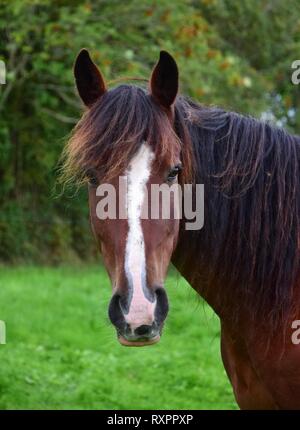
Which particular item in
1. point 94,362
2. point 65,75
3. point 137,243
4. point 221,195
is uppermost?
point 65,75

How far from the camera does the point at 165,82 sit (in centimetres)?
308

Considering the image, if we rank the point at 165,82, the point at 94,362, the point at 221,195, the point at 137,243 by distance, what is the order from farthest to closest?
the point at 94,362 < the point at 221,195 < the point at 165,82 < the point at 137,243

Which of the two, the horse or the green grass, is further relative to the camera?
the green grass

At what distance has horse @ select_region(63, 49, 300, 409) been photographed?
291 centimetres

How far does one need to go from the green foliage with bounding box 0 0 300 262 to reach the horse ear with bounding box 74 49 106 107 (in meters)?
7.99

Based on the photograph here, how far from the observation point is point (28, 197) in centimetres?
1419

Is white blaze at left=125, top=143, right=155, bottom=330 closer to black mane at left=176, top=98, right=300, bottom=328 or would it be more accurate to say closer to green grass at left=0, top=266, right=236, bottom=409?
black mane at left=176, top=98, right=300, bottom=328

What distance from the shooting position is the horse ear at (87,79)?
10.3 feet

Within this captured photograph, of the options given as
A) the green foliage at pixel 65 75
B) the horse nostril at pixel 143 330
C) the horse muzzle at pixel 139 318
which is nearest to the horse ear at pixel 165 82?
the horse muzzle at pixel 139 318

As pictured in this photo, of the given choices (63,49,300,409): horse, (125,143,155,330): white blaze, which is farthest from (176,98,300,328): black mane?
(125,143,155,330): white blaze

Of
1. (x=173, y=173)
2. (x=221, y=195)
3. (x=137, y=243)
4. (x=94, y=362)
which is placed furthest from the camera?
(x=94, y=362)

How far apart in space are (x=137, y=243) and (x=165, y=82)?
723 mm

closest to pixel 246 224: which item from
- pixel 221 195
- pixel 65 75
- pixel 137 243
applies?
pixel 221 195

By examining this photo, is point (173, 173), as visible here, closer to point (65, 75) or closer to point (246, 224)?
point (246, 224)
